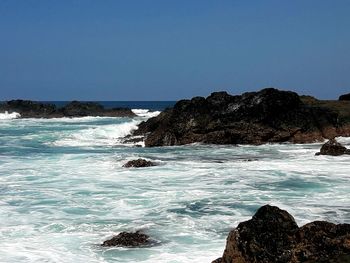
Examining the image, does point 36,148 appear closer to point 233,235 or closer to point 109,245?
point 109,245

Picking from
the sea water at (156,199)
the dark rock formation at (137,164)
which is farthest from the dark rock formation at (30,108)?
the dark rock formation at (137,164)

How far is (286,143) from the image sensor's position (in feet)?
95.9

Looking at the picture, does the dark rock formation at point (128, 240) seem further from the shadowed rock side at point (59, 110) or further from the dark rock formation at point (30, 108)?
the dark rock formation at point (30, 108)

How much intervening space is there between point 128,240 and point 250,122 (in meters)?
21.5

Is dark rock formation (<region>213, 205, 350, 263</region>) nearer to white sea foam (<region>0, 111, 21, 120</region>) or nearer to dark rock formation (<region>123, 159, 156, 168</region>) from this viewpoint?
dark rock formation (<region>123, 159, 156, 168</region>)

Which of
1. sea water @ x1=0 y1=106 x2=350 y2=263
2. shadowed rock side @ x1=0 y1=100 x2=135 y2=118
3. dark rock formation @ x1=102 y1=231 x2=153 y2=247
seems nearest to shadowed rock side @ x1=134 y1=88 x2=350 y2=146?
sea water @ x1=0 y1=106 x2=350 y2=263

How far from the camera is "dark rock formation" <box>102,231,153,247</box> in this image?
948 centimetres

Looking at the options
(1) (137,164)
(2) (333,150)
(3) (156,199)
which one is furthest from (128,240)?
(2) (333,150)

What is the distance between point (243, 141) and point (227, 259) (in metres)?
23.0

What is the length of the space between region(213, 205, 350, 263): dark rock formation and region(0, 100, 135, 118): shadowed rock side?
64.2m

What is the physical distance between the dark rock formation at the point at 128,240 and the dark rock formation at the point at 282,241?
2744mm

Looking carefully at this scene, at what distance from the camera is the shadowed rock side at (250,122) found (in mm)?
29703

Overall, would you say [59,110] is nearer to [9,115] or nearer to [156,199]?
[9,115]

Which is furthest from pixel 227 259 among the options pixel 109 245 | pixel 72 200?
pixel 72 200
